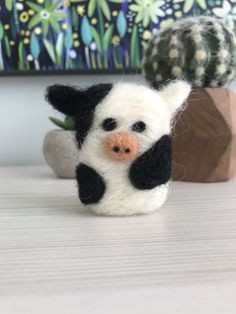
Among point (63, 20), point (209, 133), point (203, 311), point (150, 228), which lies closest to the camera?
point (203, 311)

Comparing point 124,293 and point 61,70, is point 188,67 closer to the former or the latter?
point 61,70

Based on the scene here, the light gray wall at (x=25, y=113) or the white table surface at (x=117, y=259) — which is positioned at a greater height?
the white table surface at (x=117, y=259)

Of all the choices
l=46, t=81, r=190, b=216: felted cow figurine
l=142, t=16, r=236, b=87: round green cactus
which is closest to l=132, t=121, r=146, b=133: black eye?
l=46, t=81, r=190, b=216: felted cow figurine

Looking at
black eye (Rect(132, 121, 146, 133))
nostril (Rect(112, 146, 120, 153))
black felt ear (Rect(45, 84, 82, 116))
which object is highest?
black felt ear (Rect(45, 84, 82, 116))

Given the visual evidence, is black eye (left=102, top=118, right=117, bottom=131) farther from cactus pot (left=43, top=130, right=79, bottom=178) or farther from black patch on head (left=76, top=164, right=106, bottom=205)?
cactus pot (left=43, top=130, right=79, bottom=178)

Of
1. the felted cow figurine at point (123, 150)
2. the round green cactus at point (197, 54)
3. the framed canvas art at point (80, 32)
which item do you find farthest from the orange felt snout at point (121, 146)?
the framed canvas art at point (80, 32)

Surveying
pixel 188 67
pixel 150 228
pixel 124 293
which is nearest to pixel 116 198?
pixel 150 228

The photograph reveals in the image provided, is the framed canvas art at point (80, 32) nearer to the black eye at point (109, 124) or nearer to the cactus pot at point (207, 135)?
the cactus pot at point (207, 135)
